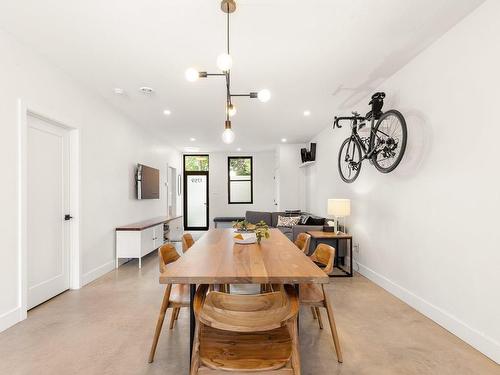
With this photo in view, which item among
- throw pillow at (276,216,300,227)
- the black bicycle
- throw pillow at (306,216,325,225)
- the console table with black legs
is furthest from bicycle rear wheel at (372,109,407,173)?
throw pillow at (276,216,300,227)

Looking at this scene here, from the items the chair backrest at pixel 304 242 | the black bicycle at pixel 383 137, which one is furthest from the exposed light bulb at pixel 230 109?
the black bicycle at pixel 383 137

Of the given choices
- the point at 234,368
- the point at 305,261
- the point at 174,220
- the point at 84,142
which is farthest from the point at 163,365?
the point at 174,220

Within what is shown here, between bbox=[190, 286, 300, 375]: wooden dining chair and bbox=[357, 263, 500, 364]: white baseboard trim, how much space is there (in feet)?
5.77

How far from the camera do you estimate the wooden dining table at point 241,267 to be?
154 cm

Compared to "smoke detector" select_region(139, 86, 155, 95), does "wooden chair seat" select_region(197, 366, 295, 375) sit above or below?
below

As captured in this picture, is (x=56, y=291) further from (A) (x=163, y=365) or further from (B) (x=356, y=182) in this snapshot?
(B) (x=356, y=182)

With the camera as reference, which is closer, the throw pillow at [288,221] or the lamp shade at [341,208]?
the lamp shade at [341,208]

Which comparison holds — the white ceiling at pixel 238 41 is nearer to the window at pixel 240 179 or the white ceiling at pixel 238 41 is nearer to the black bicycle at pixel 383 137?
the black bicycle at pixel 383 137

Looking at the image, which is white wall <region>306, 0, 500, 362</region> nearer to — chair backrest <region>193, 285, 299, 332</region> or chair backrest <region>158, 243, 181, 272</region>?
chair backrest <region>193, 285, 299, 332</region>

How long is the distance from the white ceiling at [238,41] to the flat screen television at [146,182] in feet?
5.05

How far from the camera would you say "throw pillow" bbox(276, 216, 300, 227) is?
21.5 ft

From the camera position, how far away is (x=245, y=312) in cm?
125

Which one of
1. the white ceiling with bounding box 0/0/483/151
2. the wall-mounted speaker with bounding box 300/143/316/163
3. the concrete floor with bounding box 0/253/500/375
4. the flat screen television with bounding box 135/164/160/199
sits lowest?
the concrete floor with bounding box 0/253/500/375

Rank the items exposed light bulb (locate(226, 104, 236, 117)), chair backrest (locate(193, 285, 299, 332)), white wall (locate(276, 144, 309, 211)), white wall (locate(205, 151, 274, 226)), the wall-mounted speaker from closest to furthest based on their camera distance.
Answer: chair backrest (locate(193, 285, 299, 332)), exposed light bulb (locate(226, 104, 236, 117)), the wall-mounted speaker, white wall (locate(276, 144, 309, 211)), white wall (locate(205, 151, 274, 226))
